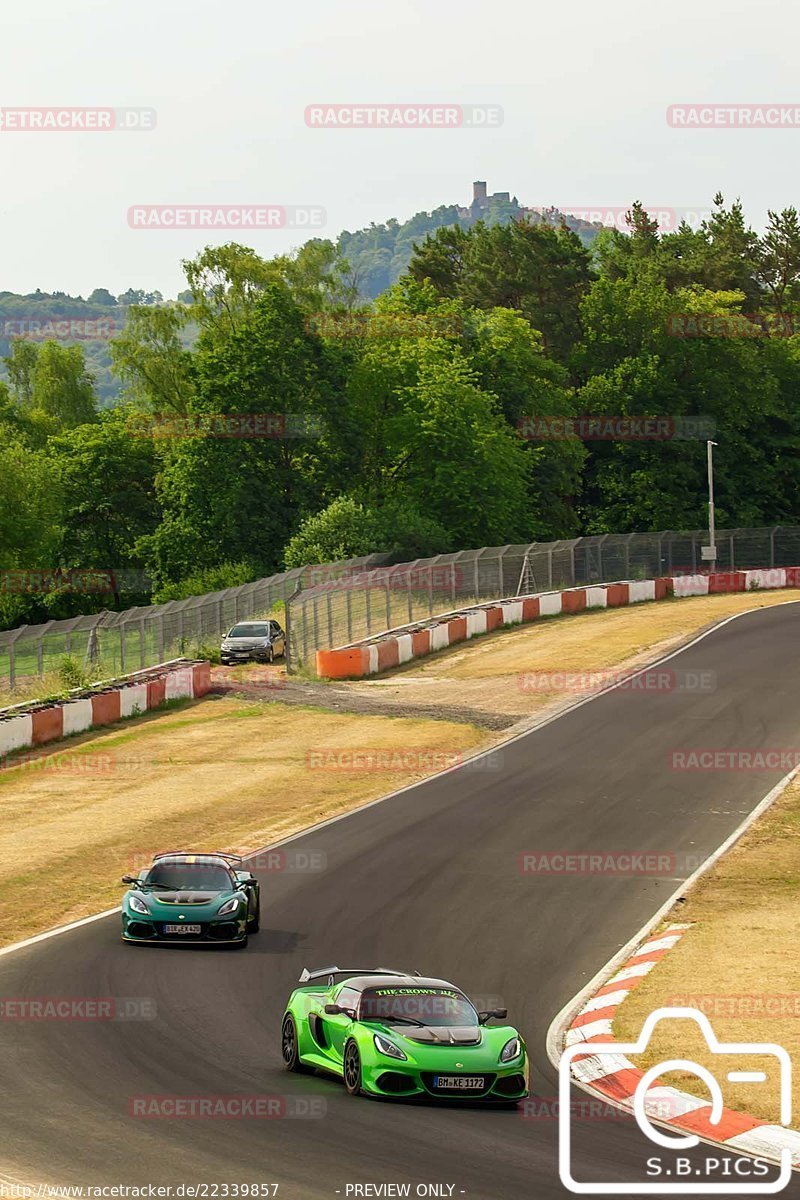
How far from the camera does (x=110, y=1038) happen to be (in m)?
16.7

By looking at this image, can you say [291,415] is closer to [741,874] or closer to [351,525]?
[351,525]

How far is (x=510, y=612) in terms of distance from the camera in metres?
62.7

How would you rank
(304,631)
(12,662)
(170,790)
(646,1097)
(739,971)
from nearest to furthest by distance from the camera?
1. (646,1097)
2. (739,971)
3. (170,790)
4. (12,662)
5. (304,631)

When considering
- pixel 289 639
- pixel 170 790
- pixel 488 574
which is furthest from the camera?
pixel 488 574

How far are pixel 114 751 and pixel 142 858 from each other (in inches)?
499

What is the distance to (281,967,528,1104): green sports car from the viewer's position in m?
14.4

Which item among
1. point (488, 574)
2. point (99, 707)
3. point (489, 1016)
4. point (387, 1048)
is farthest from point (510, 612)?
point (387, 1048)

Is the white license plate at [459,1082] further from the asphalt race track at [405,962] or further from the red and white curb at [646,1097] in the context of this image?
the red and white curb at [646,1097]

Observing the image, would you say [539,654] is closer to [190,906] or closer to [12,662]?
[12,662]

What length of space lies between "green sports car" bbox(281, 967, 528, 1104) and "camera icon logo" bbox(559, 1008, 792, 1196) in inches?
27.1

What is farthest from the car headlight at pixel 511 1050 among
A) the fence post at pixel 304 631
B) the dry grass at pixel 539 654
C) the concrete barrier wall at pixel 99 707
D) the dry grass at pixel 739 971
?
the fence post at pixel 304 631

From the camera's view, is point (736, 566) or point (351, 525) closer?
point (351, 525)

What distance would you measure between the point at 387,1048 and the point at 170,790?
867 inches

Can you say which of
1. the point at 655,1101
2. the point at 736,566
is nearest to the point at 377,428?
the point at 736,566
